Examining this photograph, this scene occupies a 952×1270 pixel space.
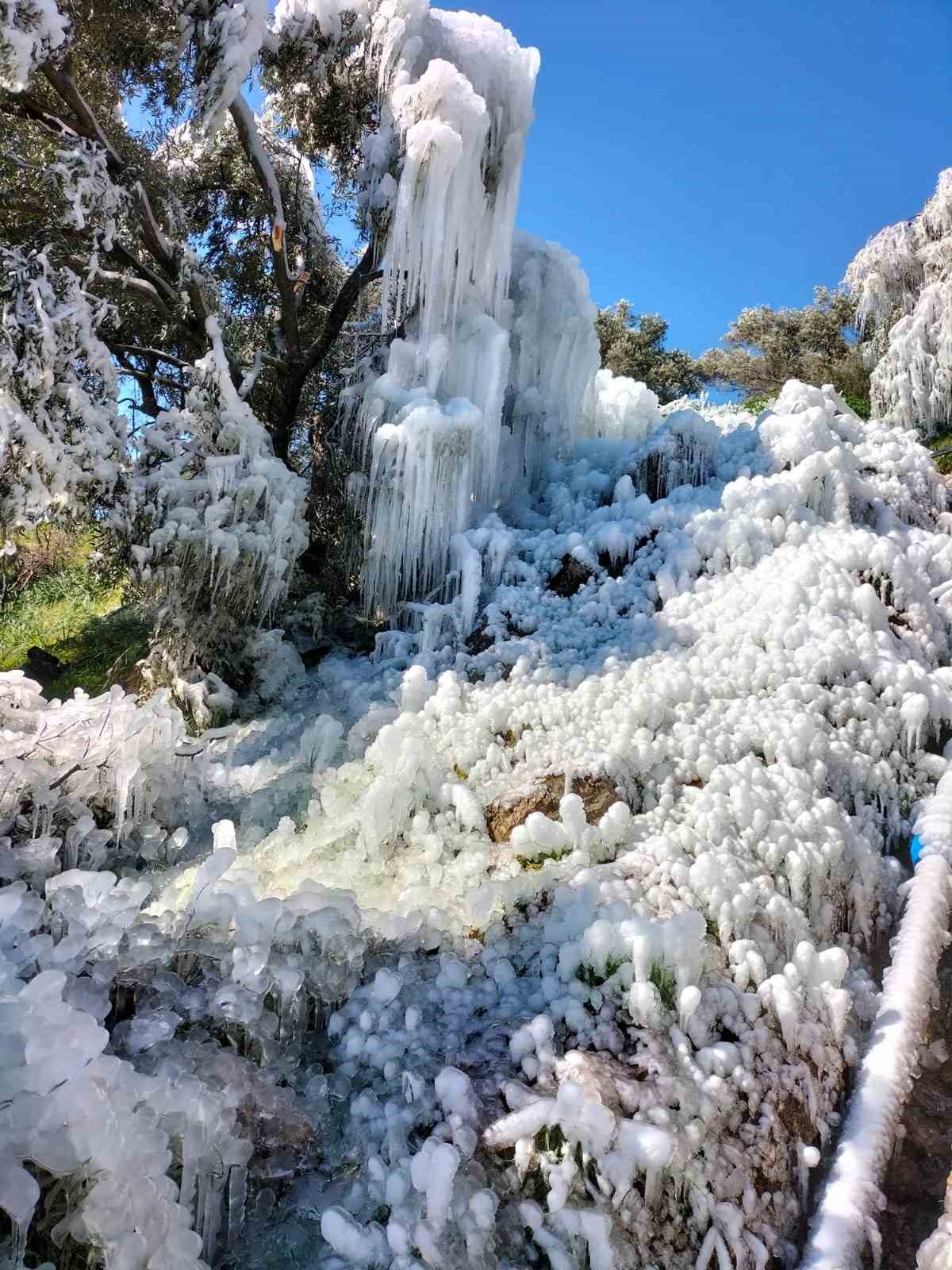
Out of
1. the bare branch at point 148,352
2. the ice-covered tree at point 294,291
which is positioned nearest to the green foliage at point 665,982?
the ice-covered tree at point 294,291

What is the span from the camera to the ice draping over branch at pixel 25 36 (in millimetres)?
4691

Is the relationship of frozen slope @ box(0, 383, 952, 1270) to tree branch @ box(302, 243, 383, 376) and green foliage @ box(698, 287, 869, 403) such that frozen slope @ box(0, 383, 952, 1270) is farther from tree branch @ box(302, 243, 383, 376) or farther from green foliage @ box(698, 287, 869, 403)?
green foliage @ box(698, 287, 869, 403)

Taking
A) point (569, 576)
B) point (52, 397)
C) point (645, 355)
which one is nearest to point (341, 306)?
point (52, 397)

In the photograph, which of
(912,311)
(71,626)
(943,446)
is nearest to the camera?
(71,626)

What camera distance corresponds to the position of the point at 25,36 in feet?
15.6

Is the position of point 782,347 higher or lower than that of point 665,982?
higher

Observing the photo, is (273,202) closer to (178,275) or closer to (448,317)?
(178,275)

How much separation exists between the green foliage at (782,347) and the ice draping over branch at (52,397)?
1347 centimetres

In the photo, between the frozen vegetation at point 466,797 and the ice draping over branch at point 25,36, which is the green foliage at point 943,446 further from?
the ice draping over branch at point 25,36

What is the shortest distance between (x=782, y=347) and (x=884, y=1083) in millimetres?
17520

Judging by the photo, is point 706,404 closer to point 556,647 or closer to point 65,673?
point 556,647

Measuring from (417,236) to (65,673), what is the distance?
461cm

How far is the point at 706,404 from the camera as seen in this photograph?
1059 centimetres

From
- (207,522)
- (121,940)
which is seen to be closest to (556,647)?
(207,522)
